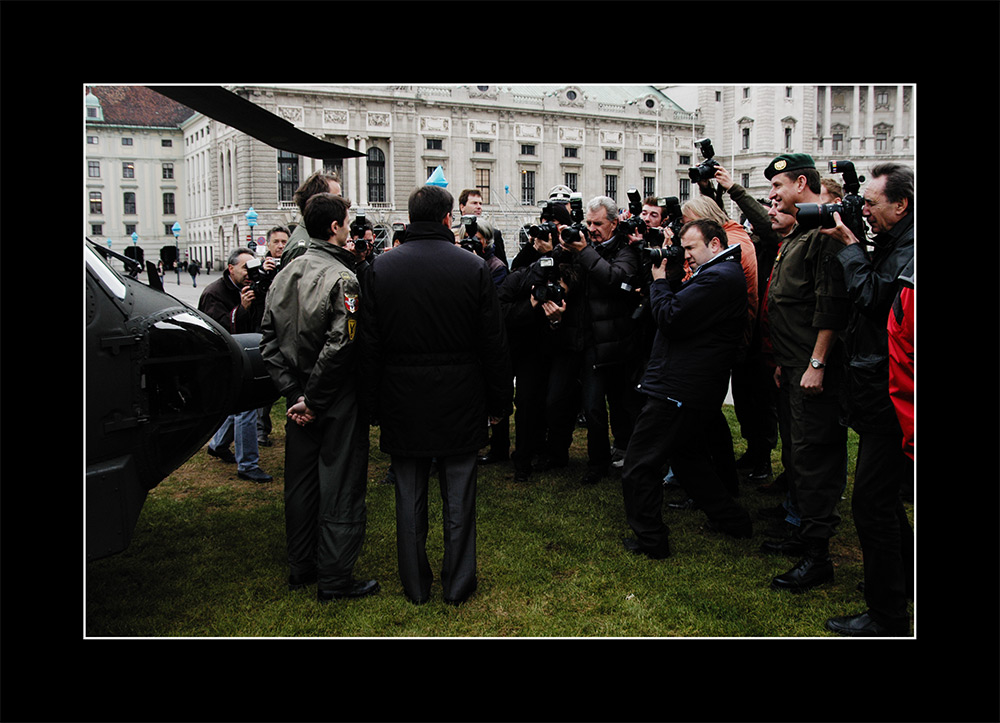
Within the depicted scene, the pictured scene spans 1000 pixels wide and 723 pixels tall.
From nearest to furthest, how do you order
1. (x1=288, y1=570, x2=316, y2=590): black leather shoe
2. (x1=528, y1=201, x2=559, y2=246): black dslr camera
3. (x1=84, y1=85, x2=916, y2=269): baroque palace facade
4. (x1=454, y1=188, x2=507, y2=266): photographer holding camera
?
1. (x1=288, y1=570, x2=316, y2=590): black leather shoe
2. (x1=528, y1=201, x2=559, y2=246): black dslr camera
3. (x1=454, y1=188, x2=507, y2=266): photographer holding camera
4. (x1=84, y1=85, x2=916, y2=269): baroque palace facade

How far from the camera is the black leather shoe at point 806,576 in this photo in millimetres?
4316

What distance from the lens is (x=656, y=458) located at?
4762 millimetres

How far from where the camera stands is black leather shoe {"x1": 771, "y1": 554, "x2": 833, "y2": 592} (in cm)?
432

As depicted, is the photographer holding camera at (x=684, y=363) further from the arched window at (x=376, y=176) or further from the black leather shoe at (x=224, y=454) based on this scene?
the arched window at (x=376, y=176)

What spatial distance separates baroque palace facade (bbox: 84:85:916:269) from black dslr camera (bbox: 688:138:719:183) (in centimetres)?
5434

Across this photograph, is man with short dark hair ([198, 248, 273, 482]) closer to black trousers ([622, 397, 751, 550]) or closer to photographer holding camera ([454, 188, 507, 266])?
photographer holding camera ([454, 188, 507, 266])

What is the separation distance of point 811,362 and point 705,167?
5.03ft

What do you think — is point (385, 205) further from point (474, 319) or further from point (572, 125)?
point (474, 319)

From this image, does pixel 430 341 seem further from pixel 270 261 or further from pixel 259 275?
pixel 270 261

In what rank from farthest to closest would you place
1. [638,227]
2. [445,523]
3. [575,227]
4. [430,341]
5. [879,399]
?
[638,227] < [575,227] < [445,523] < [430,341] < [879,399]

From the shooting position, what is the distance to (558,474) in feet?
22.2

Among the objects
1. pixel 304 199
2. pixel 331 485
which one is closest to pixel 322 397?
pixel 331 485

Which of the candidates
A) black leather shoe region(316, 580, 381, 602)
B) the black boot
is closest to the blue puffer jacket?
the black boot

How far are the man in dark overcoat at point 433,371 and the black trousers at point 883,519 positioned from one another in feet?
5.90
